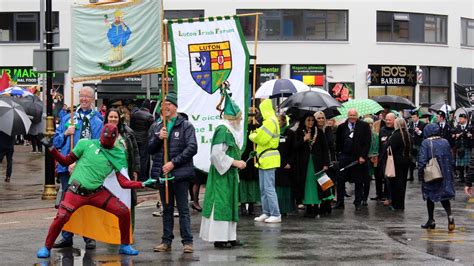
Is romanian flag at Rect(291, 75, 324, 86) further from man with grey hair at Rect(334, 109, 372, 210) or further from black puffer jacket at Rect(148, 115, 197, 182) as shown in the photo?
black puffer jacket at Rect(148, 115, 197, 182)

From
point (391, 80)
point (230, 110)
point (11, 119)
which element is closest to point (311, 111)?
point (230, 110)

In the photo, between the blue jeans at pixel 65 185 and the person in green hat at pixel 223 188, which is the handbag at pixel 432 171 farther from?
the blue jeans at pixel 65 185

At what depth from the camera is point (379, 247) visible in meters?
12.6

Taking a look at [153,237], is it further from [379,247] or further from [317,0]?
[317,0]

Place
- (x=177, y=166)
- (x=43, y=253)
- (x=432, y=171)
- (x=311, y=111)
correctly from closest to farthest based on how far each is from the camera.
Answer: (x=43, y=253)
(x=177, y=166)
(x=432, y=171)
(x=311, y=111)

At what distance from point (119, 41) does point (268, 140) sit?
349 centimetres

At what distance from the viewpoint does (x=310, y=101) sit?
679 inches

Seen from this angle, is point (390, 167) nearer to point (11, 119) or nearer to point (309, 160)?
point (309, 160)

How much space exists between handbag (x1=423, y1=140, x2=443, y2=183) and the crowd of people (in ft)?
0.15

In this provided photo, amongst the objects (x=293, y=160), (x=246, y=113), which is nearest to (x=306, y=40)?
(x=293, y=160)

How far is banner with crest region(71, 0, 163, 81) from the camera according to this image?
12.4 metres

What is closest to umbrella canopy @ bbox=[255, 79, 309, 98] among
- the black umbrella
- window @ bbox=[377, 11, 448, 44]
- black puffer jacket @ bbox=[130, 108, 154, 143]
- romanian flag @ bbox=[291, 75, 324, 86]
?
the black umbrella

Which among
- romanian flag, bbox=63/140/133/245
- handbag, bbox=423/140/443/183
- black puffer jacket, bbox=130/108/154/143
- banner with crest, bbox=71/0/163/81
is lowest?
romanian flag, bbox=63/140/133/245

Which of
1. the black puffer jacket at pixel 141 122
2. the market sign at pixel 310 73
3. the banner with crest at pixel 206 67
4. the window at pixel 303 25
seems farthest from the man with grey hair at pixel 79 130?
the window at pixel 303 25
